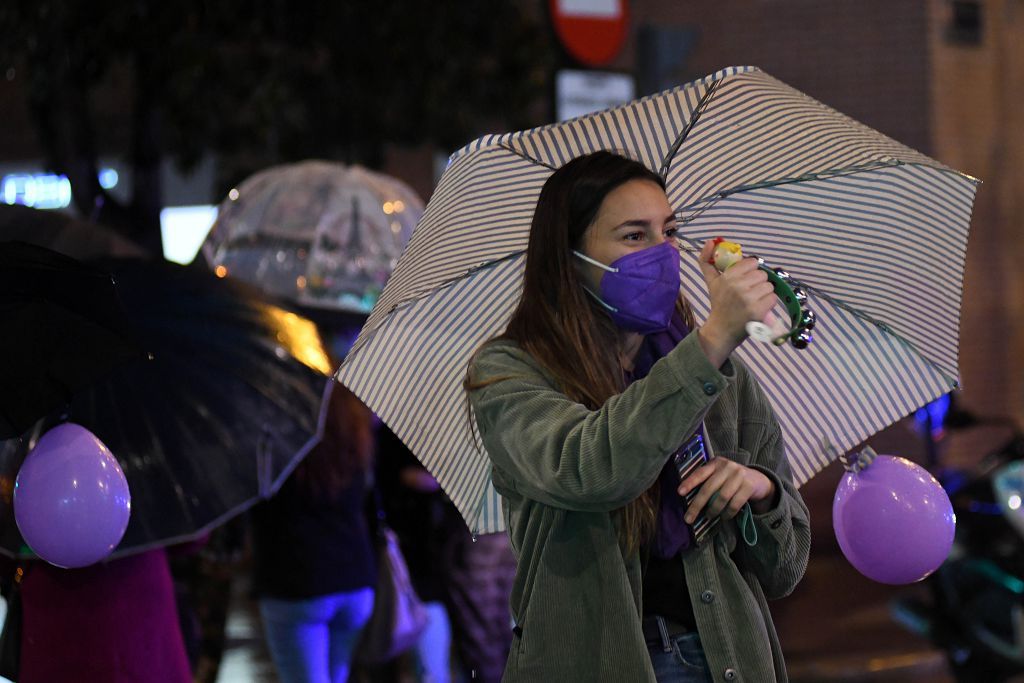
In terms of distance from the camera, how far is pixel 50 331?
13.0 ft

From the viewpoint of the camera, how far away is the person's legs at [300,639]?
6.46 m

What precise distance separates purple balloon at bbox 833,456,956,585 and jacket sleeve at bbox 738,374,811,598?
0.58ft

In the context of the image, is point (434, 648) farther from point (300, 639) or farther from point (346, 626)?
point (300, 639)

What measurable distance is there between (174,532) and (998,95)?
10738mm

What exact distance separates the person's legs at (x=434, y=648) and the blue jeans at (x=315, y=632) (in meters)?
1.04

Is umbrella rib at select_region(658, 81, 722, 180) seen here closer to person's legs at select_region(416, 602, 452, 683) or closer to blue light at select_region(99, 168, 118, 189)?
person's legs at select_region(416, 602, 452, 683)

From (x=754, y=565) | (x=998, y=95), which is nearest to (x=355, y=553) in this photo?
(x=754, y=565)

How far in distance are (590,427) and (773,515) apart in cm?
56

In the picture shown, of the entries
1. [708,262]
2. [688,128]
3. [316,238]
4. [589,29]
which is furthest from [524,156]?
[589,29]

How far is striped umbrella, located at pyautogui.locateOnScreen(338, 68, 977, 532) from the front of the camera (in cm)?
361

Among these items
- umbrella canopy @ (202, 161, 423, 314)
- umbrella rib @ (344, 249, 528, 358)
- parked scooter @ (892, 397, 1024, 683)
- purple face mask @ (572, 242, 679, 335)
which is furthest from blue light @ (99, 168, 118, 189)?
purple face mask @ (572, 242, 679, 335)

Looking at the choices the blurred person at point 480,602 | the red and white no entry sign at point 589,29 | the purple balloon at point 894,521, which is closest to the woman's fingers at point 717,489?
the purple balloon at point 894,521

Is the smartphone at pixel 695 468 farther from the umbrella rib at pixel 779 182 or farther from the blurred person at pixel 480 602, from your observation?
the blurred person at pixel 480 602

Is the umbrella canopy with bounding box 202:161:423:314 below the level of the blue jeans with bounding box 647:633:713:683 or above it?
below
